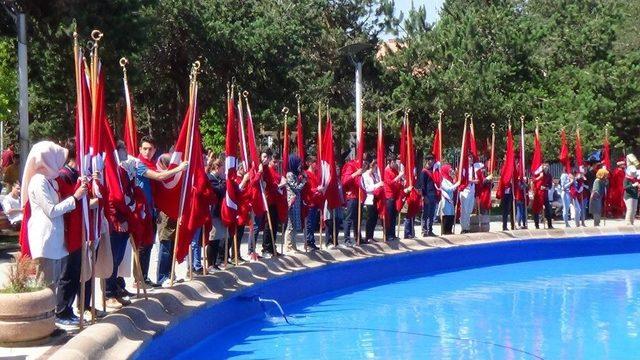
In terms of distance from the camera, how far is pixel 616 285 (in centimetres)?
1602

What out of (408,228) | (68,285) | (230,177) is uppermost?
(230,177)

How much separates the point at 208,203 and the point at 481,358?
11.9 ft

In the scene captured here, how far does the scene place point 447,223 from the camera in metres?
19.2

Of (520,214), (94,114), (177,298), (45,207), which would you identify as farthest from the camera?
(520,214)

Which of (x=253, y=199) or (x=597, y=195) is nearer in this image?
(x=253, y=199)

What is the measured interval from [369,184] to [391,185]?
0.61 m

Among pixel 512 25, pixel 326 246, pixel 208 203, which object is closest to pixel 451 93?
pixel 512 25

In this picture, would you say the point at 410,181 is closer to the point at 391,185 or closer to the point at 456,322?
the point at 391,185

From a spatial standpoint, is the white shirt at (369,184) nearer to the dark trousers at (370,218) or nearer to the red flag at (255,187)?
the dark trousers at (370,218)

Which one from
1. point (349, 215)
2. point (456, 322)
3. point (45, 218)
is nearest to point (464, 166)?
point (349, 215)

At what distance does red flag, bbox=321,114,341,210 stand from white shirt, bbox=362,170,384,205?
0.97 metres

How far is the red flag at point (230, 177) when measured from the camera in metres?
12.6

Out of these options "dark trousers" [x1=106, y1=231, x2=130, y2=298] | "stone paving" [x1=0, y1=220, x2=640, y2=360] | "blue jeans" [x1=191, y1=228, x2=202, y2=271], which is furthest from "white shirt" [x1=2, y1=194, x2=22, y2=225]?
"dark trousers" [x1=106, y1=231, x2=130, y2=298]

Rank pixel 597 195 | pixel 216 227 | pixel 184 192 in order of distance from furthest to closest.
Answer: pixel 597 195 → pixel 216 227 → pixel 184 192
